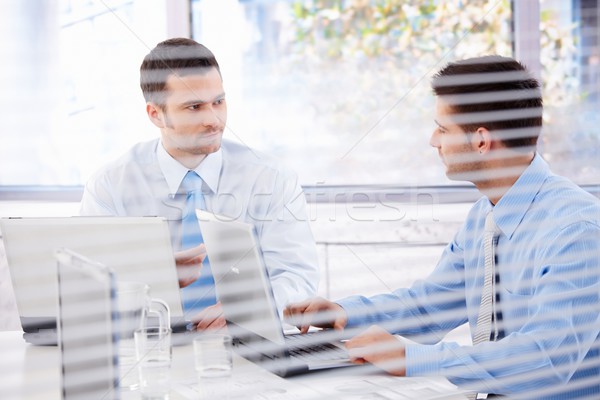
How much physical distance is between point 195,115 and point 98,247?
692 mm

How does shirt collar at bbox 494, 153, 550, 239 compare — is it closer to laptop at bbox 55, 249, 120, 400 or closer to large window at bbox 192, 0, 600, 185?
laptop at bbox 55, 249, 120, 400

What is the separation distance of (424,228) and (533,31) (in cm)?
71

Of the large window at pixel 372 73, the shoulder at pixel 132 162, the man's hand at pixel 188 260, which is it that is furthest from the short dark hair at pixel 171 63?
the man's hand at pixel 188 260

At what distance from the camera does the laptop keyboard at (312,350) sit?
122 cm

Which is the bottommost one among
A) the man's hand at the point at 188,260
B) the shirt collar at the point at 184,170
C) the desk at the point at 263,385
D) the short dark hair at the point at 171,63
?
the desk at the point at 263,385

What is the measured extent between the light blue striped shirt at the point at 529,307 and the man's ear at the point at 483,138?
0.31 feet

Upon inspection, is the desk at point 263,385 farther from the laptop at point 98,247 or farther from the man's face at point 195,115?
the man's face at point 195,115

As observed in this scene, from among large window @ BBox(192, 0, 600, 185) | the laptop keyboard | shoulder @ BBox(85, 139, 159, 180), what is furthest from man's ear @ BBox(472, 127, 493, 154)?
large window @ BBox(192, 0, 600, 185)

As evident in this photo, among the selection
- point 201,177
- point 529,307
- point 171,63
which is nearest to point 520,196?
point 529,307

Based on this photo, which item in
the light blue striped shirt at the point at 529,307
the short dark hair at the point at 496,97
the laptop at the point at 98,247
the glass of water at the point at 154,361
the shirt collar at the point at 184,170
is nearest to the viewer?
the glass of water at the point at 154,361

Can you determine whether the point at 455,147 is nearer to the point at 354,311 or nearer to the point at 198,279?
the point at 354,311

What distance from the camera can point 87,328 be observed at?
29.8 inches

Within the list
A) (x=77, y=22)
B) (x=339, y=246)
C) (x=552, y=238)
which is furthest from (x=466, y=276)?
(x=77, y=22)

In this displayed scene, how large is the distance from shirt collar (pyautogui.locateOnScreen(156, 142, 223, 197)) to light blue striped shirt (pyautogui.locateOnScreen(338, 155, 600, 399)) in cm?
59
